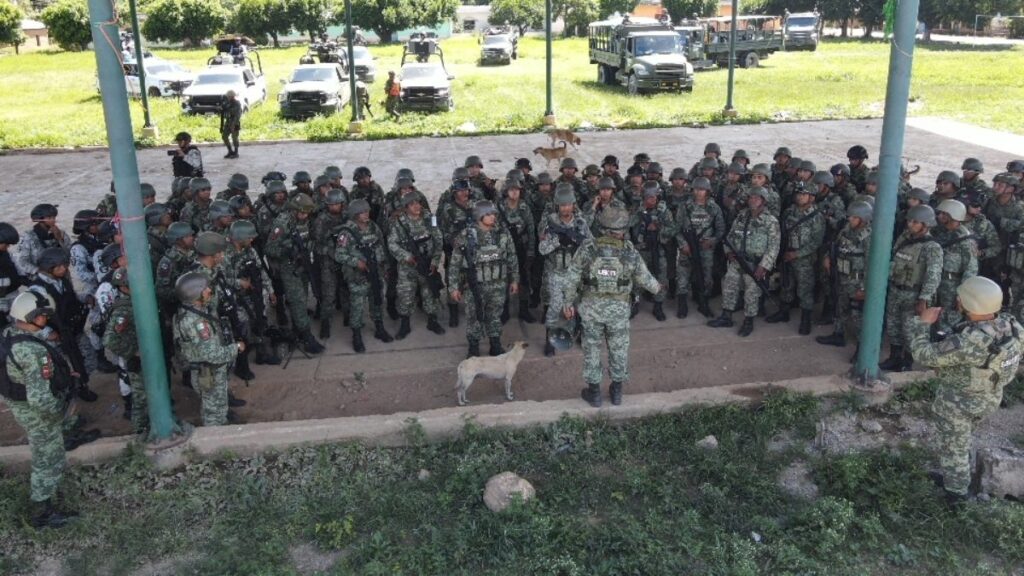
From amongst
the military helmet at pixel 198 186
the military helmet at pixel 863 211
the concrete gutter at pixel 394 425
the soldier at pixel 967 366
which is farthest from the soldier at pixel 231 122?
the soldier at pixel 967 366

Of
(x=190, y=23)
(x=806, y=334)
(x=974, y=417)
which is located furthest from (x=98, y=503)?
(x=190, y=23)

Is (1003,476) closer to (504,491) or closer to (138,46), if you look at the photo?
(504,491)

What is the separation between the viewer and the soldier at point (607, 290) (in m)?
6.02

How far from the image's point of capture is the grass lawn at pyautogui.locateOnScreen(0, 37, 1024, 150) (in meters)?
20.7

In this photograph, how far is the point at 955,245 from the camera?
6.98 m

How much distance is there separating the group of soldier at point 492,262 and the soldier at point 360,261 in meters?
0.02

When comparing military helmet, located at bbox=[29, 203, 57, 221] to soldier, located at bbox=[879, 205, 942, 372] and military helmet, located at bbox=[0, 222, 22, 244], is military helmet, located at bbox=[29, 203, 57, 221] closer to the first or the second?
military helmet, located at bbox=[0, 222, 22, 244]

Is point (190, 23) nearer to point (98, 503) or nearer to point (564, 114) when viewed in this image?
point (564, 114)

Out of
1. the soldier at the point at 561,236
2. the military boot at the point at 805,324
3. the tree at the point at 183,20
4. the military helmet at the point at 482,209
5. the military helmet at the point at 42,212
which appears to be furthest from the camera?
the tree at the point at 183,20

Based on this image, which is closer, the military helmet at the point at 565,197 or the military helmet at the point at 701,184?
the military helmet at the point at 565,197

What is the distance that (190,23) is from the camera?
5225cm

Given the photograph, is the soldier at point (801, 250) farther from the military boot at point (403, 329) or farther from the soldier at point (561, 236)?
the military boot at point (403, 329)

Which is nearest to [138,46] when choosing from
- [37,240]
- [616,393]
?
[37,240]

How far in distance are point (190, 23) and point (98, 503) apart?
5363cm
